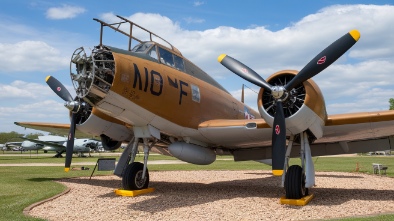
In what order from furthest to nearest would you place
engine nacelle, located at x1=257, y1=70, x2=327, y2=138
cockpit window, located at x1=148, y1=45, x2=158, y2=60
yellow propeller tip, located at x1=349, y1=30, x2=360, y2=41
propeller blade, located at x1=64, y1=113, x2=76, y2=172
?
propeller blade, located at x1=64, y1=113, x2=76, y2=172
cockpit window, located at x1=148, y1=45, x2=158, y2=60
engine nacelle, located at x1=257, y1=70, x2=327, y2=138
yellow propeller tip, located at x1=349, y1=30, x2=360, y2=41

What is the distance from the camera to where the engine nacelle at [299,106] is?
9445 millimetres

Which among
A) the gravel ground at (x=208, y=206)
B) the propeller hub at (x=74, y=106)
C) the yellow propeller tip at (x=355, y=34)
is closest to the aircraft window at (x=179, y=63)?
the gravel ground at (x=208, y=206)

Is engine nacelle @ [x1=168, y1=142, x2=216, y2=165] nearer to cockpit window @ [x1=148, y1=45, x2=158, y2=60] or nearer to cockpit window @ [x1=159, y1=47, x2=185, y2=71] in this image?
cockpit window @ [x1=159, y1=47, x2=185, y2=71]

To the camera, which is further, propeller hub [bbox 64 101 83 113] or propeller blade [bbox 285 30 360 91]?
propeller hub [bbox 64 101 83 113]

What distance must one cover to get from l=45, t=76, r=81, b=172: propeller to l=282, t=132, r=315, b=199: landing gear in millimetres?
7849

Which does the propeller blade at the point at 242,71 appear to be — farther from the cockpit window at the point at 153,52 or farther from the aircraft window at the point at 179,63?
the cockpit window at the point at 153,52

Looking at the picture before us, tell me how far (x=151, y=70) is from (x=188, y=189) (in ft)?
16.4

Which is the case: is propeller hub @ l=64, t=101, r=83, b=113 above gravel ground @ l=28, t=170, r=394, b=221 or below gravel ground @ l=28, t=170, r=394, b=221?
above

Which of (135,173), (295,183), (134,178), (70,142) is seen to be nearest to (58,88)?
(70,142)

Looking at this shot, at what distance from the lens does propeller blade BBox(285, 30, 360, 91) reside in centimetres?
936

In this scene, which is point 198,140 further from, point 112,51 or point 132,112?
point 112,51

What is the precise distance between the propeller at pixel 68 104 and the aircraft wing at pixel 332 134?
4.94 metres

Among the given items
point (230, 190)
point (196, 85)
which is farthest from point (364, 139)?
point (196, 85)

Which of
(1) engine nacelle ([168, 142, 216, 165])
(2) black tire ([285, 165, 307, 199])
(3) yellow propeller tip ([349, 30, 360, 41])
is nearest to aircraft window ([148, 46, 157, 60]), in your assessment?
(1) engine nacelle ([168, 142, 216, 165])
